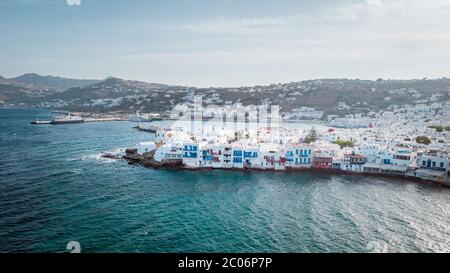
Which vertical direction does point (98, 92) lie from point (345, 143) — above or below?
A: above

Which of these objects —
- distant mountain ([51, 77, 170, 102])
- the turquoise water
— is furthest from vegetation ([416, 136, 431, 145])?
distant mountain ([51, 77, 170, 102])

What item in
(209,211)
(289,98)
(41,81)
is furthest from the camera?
(289,98)

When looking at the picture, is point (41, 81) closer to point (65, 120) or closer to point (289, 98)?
point (65, 120)

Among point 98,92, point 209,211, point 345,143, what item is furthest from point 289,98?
point 209,211

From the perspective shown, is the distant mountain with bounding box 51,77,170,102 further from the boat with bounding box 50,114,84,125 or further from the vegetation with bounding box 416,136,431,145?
the vegetation with bounding box 416,136,431,145

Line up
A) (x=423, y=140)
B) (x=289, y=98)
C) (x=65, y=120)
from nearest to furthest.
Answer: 1. (x=423, y=140)
2. (x=65, y=120)
3. (x=289, y=98)

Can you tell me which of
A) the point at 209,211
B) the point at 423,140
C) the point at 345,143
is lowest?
the point at 209,211

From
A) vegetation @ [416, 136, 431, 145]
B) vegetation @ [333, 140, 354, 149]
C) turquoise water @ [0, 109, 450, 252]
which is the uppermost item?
vegetation @ [416, 136, 431, 145]

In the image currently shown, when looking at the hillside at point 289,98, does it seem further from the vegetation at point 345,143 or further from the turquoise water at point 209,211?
the turquoise water at point 209,211

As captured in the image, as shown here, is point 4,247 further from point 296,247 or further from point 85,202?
point 296,247
